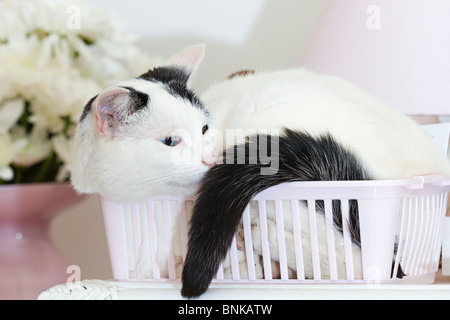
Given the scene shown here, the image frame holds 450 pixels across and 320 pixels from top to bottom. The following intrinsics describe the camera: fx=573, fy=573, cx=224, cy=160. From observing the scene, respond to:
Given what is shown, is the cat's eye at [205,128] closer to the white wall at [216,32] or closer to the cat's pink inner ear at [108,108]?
the cat's pink inner ear at [108,108]

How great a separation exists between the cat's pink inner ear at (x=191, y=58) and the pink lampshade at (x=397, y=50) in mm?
246

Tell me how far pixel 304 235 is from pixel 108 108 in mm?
288

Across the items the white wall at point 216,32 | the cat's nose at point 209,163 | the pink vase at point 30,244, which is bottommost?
the pink vase at point 30,244

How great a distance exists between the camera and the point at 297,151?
666mm

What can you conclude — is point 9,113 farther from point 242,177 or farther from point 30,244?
point 242,177

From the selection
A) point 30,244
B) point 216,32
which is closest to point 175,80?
point 30,244

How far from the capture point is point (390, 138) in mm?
728

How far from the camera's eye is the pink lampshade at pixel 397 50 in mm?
911

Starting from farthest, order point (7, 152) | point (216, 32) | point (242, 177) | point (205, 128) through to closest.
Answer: point (216, 32), point (7, 152), point (205, 128), point (242, 177)

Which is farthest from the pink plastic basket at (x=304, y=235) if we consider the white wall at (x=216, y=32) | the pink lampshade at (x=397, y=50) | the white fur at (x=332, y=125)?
the white wall at (x=216, y=32)

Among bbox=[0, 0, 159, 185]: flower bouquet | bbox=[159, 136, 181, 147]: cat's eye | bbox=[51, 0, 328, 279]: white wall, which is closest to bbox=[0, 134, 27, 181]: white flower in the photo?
bbox=[0, 0, 159, 185]: flower bouquet

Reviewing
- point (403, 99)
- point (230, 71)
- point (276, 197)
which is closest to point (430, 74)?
point (403, 99)

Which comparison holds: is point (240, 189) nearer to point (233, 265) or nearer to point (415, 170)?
point (233, 265)
